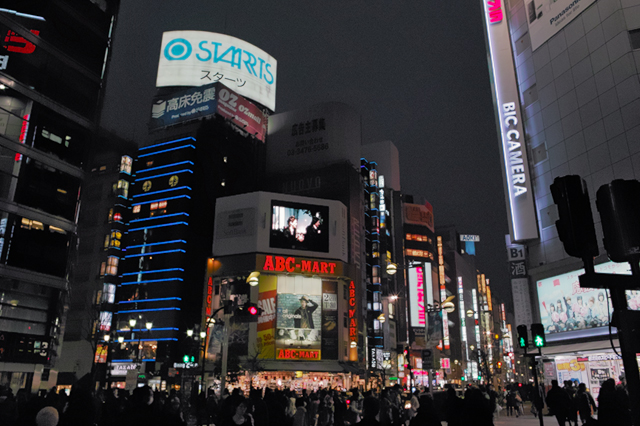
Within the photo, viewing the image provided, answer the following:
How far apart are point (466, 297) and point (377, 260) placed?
72877 mm

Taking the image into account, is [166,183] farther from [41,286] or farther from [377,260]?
[41,286]

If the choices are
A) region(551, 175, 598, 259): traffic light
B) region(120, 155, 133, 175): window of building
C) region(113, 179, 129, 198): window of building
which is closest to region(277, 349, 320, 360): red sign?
region(113, 179, 129, 198): window of building

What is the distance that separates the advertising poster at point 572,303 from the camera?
997 inches

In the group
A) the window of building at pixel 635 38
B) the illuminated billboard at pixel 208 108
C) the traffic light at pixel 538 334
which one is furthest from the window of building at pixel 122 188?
the traffic light at pixel 538 334

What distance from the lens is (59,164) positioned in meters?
27.6

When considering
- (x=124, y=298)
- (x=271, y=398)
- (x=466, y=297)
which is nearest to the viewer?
(x=271, y=398)

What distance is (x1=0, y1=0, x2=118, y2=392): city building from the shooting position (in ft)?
80.0

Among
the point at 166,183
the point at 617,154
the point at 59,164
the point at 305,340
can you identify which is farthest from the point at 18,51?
the point at 166,183

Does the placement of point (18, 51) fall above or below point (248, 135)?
below

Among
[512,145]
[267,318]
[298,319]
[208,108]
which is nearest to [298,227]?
[298,319]

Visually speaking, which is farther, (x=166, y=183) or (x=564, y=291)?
(x=166, y=183)

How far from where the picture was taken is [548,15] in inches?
1261

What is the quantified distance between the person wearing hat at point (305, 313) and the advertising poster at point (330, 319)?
1549 millimetres

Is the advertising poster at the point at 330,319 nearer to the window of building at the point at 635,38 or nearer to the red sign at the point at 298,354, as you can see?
the red sign at the point at 298,354
